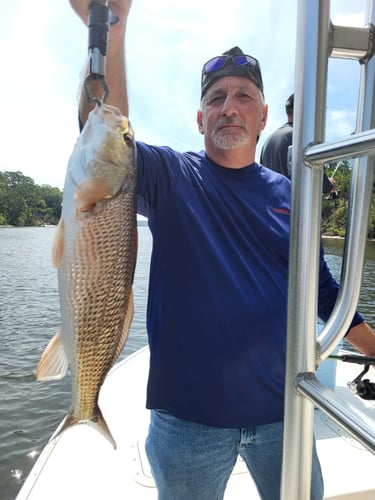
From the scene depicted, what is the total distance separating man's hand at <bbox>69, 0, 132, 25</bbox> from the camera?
140cm

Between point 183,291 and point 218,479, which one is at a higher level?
point 183,291

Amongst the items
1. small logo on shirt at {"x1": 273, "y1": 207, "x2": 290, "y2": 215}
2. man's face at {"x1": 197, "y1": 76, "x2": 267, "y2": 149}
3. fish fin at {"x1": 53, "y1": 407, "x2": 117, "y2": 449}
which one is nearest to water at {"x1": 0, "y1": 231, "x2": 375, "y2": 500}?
fish fin at {"x1": 53, "y1": 407, "x2": 117, "y2": 449}

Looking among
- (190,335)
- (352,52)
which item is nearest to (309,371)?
(190,335)

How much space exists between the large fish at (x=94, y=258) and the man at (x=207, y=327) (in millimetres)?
231

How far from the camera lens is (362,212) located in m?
1.12

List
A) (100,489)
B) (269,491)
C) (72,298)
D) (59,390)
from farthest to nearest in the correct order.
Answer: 1. (59,390)
2. (100,489)
3. (269,491)
4. (72,298)

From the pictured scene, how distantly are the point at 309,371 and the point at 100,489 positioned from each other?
90.9 inches

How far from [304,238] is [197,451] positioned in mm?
1143

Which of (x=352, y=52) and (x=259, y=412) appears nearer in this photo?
(x=352, y=52)

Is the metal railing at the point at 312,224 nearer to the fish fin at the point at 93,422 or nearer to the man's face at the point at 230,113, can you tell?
the fish fin at the point at 93,422

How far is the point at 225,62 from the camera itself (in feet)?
6.99

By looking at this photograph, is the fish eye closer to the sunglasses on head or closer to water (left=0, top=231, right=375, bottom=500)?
the sunglasses on head

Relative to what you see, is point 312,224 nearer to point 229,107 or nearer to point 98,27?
point 98,27

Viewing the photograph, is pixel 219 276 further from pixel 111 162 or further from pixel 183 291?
pixel 111 162
